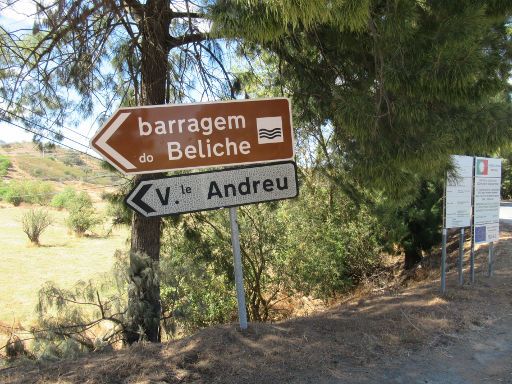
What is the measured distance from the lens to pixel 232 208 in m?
3.98

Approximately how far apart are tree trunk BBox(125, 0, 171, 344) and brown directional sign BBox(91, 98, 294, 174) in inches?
43.7

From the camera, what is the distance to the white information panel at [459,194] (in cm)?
625

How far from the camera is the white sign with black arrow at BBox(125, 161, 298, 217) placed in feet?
12.3

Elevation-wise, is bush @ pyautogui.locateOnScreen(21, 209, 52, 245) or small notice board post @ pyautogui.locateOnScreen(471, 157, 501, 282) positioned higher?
small notice board post @ pyautogui.locateOnScreen(471, 157, 501, 282)

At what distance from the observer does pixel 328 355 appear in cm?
398

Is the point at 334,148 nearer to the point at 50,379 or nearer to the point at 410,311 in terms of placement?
the point at 410,311

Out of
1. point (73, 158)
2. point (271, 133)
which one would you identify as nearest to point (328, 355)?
point (271, 133)

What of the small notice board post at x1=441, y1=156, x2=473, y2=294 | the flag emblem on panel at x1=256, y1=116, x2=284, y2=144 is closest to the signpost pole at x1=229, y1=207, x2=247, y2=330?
the flag emblem on panel at x1=256, y1=116, x2=284, y2=144

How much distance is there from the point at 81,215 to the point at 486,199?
3181cm

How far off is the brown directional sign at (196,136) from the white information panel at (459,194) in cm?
319

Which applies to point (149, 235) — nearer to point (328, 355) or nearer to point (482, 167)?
point (328, 355)

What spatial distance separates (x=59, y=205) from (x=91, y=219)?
20390mm

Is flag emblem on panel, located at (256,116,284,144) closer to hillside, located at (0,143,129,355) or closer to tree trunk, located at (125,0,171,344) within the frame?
tree trunk, located at (125,0,171,344)

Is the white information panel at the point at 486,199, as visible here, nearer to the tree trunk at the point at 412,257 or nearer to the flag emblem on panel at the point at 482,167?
the flag emblem on panel at the point at 482,167
